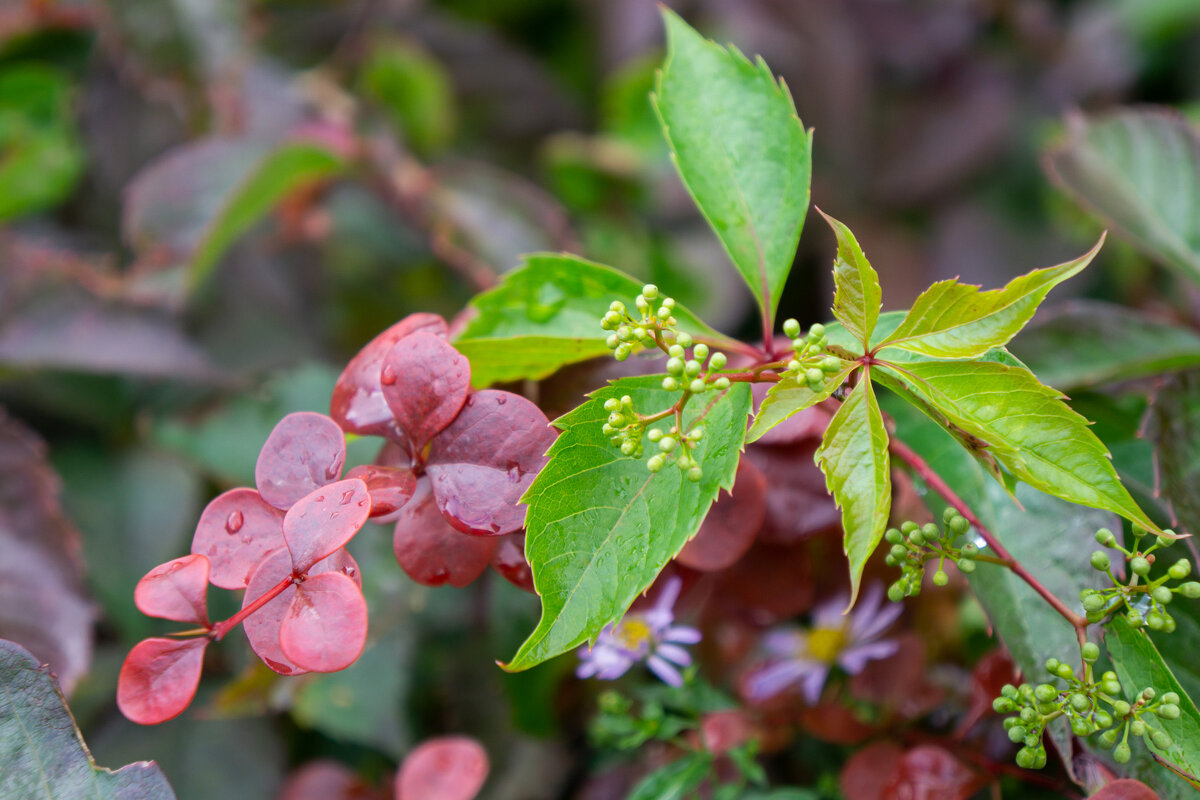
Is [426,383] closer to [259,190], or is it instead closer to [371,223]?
[259,190]

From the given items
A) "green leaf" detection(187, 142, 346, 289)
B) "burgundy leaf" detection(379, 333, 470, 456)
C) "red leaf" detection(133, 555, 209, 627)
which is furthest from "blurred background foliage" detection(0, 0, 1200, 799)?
"red leaf" detection(133, 555, 209, 627)

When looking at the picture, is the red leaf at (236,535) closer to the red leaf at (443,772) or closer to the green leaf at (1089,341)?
the red leaf at (443,772)

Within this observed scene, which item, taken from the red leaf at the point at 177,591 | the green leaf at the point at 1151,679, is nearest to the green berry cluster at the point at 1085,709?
the green leaf at the point at 1151,679

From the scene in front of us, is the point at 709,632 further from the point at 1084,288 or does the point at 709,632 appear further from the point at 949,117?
the point at 949,117

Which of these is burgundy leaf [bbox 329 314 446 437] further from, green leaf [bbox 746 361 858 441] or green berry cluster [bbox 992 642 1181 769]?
green berry cluster [bbox 992 642 1181 769]

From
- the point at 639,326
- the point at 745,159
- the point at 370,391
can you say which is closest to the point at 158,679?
the point at 370,391

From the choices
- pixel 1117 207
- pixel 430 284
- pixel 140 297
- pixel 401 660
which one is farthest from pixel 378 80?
pixel 1117 207
